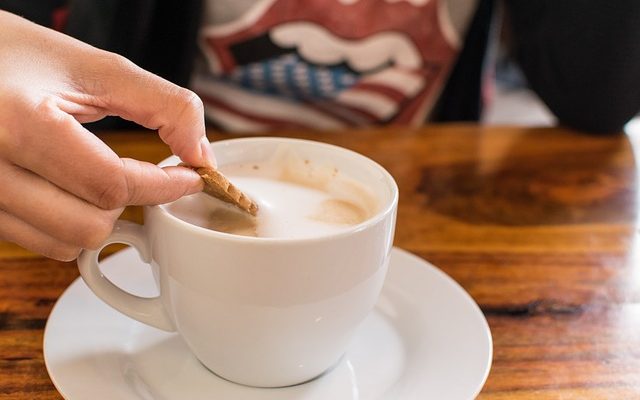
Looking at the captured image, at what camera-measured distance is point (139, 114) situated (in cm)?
44

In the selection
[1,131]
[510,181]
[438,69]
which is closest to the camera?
[1,131]

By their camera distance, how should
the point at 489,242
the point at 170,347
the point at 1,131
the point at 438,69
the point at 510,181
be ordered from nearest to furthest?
1. the point at 1,131
2. the point at 170,347
3. the point at 489,242
4. the point at 510,181
5. the point at 438,69

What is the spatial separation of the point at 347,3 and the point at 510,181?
0.34 metres

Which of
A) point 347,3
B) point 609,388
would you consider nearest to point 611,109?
point 347,3

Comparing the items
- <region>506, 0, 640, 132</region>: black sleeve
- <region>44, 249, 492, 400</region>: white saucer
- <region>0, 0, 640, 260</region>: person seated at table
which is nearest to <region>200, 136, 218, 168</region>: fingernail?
<region>44, 249, 492, 400</region>: white saucer

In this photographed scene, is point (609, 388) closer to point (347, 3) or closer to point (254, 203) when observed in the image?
point (254, 203)

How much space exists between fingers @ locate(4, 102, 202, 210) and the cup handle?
0.04m

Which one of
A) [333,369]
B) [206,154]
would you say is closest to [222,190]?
[206,154]

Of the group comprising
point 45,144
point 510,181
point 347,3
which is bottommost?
point 510,181

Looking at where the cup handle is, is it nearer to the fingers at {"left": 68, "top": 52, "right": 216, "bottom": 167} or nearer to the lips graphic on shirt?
the fingers at {"left": 68, "top": 52, "right": 216, "bottom": 167}

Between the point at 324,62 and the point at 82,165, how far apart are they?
597mm

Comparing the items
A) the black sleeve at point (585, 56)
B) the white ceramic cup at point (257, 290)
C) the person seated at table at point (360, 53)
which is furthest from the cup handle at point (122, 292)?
the black sleeve at point (585, 56)

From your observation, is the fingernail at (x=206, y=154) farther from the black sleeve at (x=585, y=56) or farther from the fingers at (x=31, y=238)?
the black sleeve at (x=585, y=56)

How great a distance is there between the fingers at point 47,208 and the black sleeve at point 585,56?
2.37 ft
